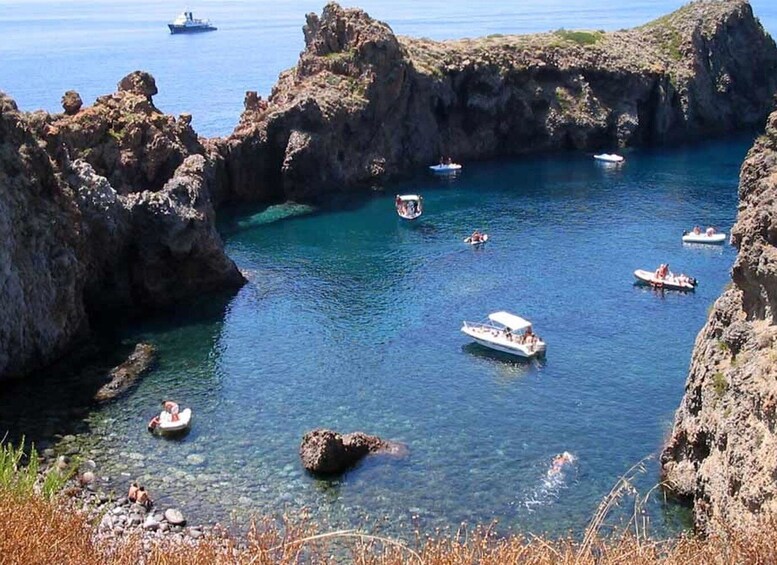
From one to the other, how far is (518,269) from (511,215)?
18.7 meters

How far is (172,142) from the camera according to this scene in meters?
82.5

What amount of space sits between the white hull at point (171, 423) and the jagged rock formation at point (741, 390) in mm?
22928

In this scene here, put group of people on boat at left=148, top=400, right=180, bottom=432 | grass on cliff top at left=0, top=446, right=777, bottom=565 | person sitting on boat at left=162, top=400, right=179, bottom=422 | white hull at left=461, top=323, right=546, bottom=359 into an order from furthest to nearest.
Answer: white hull at left=461, top=323, right=546, bottom=359, person sitting on boat at left=162, top=400, right=179, bottom=422, group of people on boat at left=148, top=400, right=180, bottom=432, grass on cliff top at left=0, top=446, right=777, bottom=565

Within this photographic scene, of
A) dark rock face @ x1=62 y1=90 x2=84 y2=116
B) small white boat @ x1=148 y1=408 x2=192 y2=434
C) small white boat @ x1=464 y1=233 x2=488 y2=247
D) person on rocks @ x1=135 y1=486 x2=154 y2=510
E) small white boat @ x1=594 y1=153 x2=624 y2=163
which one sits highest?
dark rock face @ x1=62 y1=90 x2=84 y2=116

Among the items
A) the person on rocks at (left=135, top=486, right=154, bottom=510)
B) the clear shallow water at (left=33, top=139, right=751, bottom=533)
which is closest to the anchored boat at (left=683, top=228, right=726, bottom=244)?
the clear shallow water at (left=33, top=139, right=751, bottom=533)

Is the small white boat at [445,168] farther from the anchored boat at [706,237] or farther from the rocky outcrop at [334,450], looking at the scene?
the rocky outcrop at [334,450]

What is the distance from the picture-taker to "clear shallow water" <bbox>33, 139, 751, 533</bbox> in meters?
39.9

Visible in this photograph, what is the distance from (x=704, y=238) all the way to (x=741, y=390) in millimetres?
49924

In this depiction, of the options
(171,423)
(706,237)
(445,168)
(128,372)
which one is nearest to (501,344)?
(171,423)

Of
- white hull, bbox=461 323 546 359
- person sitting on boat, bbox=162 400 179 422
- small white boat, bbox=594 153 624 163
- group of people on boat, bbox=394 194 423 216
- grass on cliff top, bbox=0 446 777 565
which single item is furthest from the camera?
small white boat, bbox=594 153 624 163

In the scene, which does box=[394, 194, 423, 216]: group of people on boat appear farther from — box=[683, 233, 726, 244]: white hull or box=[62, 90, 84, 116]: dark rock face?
box=[62, 90, 84, 116]: dark rock face

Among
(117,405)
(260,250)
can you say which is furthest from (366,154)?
(117,405)

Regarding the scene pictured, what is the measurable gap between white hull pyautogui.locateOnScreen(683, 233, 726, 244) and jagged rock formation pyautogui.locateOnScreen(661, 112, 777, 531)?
3986cm

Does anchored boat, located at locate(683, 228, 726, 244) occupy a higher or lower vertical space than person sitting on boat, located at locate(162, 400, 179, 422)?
higher
